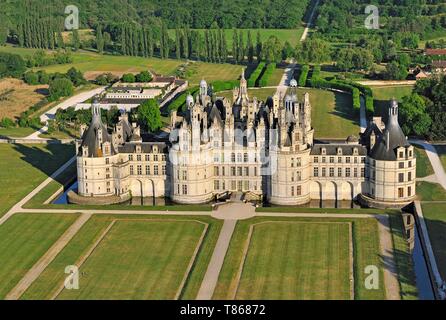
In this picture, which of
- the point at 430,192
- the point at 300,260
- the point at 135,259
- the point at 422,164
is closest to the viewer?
the point at 300,260

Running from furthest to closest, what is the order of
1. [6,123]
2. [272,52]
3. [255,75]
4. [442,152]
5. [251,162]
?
1. [272,52]
2. [255,75]
3. [6,123]
4. [442,152]
5. [251,162]

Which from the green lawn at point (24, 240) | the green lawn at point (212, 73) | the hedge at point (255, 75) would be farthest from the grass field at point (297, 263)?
the green lawn at point (212, 73)

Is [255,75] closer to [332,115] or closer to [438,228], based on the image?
[332,115]

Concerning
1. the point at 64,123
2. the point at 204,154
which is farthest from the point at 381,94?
the point at 204,154

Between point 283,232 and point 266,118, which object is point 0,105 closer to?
point 266,118

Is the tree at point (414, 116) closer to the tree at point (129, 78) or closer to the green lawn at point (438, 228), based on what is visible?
the green lawn at point (438, 228)

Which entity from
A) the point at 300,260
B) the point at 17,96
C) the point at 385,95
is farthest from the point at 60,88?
the point at 300,260
